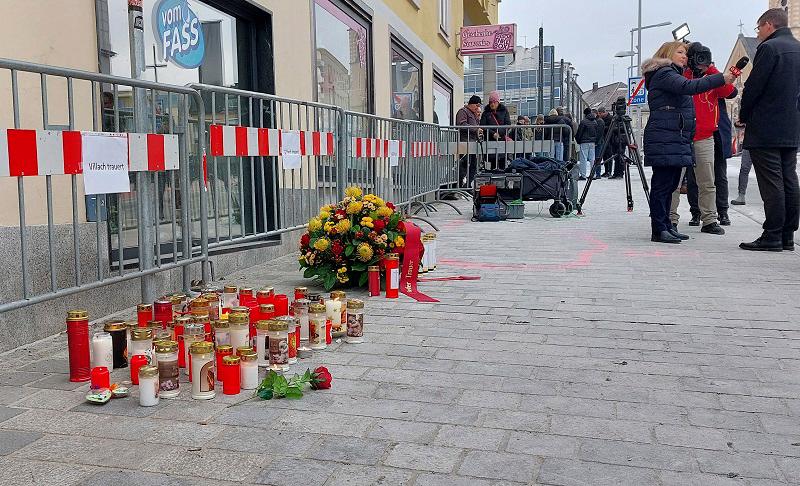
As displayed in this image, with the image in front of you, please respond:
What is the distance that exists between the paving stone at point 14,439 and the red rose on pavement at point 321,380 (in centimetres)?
111

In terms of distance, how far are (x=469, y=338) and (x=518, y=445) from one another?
1590 mm

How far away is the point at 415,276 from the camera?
5.77m

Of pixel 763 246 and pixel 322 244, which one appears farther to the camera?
pixel 763 246

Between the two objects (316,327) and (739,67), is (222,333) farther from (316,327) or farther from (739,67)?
(739,67)

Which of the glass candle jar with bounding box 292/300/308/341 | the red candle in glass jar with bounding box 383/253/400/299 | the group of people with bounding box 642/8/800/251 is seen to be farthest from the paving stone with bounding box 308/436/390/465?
the group of people with bounding box 642/8/800/251

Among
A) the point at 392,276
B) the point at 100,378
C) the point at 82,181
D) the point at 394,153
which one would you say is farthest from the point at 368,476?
the point at 394,153

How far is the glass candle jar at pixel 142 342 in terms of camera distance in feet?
11.6

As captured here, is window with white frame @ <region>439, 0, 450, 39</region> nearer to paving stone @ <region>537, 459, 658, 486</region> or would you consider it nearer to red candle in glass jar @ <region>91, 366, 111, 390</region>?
red candle in glass jar @ <region>91, 366, 111, 390</region>

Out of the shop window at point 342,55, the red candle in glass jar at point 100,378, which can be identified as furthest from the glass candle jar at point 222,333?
the shop window at point 342,55

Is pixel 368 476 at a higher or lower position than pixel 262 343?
lower

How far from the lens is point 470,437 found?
2.84 metres

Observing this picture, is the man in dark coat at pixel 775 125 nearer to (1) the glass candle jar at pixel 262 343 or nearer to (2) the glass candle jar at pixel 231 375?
(1) the glass candle jar at pixel 262 343

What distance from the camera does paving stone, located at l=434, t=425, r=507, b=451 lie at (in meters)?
2.77

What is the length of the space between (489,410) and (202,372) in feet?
4.07
